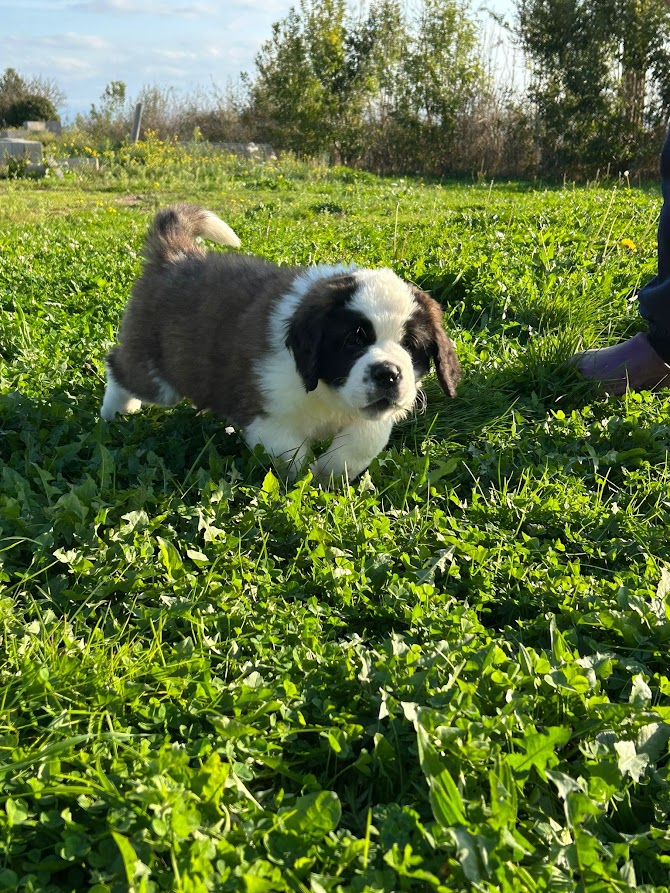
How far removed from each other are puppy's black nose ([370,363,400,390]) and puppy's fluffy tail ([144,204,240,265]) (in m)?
1.39

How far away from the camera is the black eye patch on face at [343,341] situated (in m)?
2.68

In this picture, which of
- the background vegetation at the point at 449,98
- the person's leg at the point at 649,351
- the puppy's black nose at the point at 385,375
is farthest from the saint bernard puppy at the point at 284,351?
the background vegetation at the point at 449,98

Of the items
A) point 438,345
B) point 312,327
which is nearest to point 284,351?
point 312,327

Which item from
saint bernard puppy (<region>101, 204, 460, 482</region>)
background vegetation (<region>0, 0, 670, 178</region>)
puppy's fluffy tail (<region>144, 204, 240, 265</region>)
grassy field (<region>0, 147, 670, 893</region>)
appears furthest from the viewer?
background vegetation (<region>0, 0, 670, 178</region>)

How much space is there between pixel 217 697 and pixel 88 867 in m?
0.42

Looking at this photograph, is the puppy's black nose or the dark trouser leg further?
the dark trouser leg

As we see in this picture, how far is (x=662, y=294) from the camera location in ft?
11.1

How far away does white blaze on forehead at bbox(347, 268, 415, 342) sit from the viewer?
8.78ft

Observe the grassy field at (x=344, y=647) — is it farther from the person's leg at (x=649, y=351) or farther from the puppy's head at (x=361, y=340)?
the puppy's head at (x=361, y=340)

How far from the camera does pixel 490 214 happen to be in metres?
7.49

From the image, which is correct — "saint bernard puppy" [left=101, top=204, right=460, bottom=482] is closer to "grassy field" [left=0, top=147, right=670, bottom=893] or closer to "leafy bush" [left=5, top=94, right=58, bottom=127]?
"grassy field" [left=0, top=147, right=670, bottom=893]

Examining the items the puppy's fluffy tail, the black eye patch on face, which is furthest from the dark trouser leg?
the puppy's fluffy tail

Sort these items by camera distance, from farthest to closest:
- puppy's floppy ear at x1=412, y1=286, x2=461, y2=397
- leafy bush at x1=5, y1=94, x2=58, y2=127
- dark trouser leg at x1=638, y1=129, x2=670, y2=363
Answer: leafy bush at x1=5, y1=94, x2=58, y2=127
dark trouser leg at x1=638, y1=129, x2=670, y2=363
puppy's floppy ear at x1=412, y1=286, x2=461, y2=397

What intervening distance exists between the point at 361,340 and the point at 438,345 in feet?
1.15
